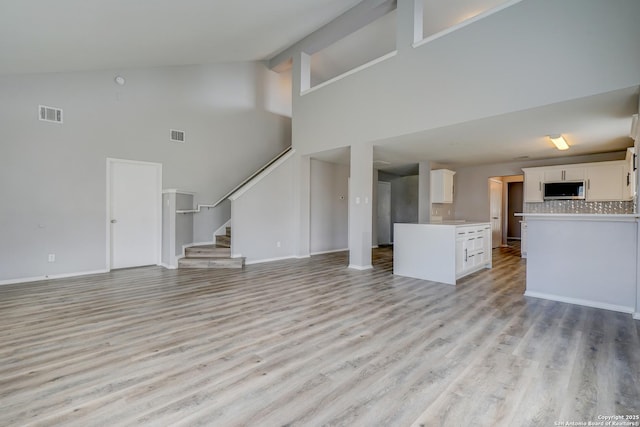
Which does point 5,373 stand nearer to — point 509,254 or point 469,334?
point 469,334

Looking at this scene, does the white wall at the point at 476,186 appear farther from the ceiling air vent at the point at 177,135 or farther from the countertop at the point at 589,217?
the ceiling air vent at the point at 177,135

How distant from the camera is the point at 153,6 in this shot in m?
3.88

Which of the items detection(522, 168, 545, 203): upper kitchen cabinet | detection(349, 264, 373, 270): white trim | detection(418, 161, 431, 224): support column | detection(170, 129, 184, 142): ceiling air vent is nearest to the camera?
detection(349, 264, 373, 270): white trim

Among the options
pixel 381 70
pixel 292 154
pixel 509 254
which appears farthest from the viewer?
pixel 509 254

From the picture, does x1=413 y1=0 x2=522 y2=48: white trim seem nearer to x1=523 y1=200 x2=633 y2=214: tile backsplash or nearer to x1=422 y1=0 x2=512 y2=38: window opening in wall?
x1=422 y1=0 x2=512 y2=38: window opening in wall

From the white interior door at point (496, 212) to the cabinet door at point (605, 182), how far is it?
2.28 meters

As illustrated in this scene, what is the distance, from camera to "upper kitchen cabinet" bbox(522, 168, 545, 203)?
6.96 metres

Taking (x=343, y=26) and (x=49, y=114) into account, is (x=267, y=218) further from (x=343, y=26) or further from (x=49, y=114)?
(x=343, y=26)

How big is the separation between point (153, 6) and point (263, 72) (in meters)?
4.21

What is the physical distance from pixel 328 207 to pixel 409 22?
4.58 m

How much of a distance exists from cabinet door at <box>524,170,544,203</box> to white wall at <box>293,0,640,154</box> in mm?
4210

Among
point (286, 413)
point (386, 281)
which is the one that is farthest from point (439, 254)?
point (286, 413)

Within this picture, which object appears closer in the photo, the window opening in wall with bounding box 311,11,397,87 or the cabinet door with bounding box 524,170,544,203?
the window opening in wall with bounding box 311,11,397,87

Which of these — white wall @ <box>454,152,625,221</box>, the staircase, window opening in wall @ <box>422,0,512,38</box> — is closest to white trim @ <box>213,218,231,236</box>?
the staircase
